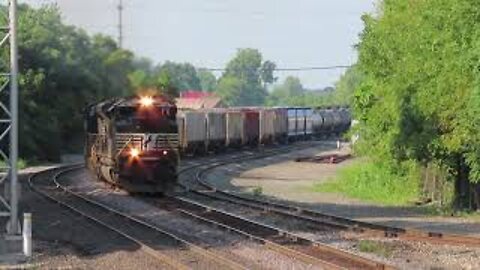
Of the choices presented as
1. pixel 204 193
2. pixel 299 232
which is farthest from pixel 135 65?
pixel 299 232

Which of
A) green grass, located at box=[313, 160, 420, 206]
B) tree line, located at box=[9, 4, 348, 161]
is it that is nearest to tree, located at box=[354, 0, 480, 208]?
green grass, located at box=[313, 160, 420, 206]

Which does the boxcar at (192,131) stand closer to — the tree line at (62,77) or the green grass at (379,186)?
the tree line at (62,77)

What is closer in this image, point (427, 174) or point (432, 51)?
point (432, 51)

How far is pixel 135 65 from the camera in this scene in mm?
34125

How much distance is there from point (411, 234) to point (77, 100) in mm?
39091

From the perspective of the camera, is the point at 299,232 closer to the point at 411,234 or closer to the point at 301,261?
the point at 411,234

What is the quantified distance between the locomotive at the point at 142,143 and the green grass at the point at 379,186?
23.5ft

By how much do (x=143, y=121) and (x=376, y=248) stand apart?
13054 millimetres

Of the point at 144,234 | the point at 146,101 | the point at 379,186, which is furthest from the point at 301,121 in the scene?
the point at 144,234

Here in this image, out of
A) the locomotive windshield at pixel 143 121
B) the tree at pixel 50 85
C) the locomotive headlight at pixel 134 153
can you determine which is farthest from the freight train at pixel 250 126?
the locomotive headlight at pixel 134 153

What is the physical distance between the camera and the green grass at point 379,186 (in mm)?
29750

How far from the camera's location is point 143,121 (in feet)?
92.9

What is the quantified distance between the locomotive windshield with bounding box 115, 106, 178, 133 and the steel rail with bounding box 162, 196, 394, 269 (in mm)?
3874

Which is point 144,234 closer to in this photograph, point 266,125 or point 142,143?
point 142,143
